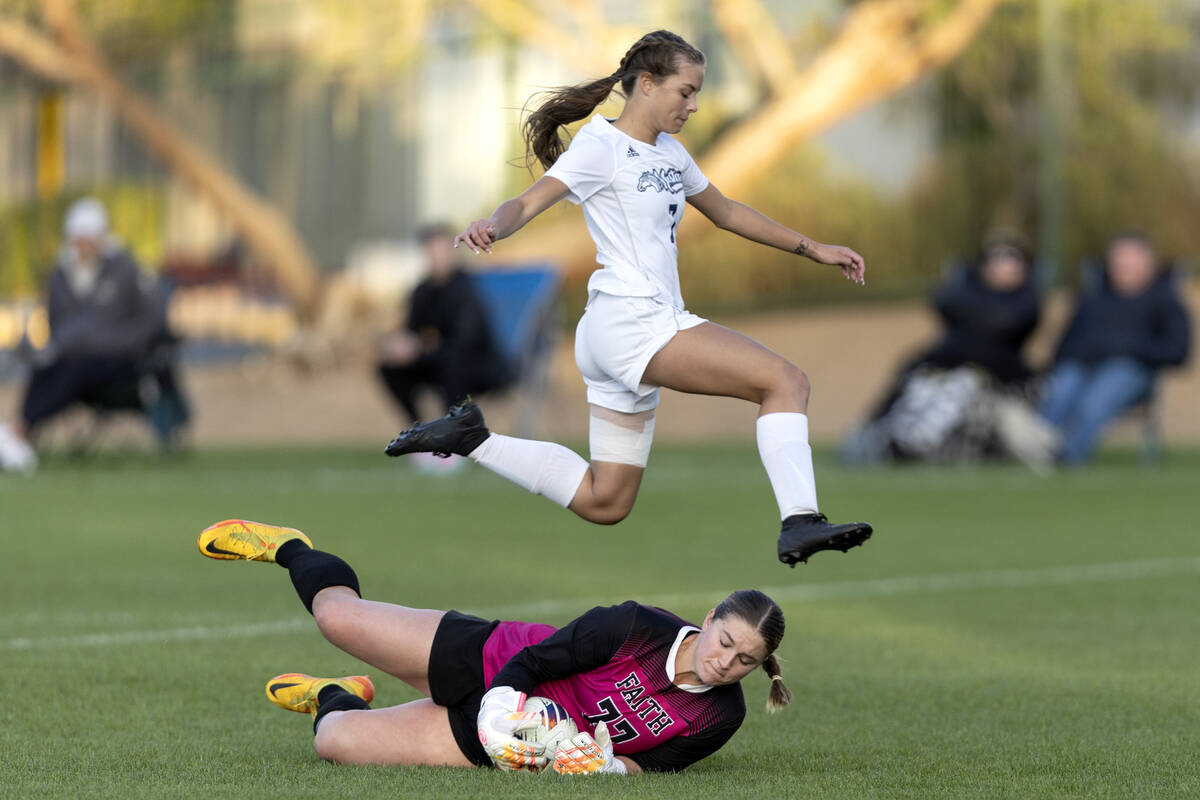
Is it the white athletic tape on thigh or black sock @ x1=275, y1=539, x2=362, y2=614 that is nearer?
black sock @ x1=275, y1=539, x2=362, y2=614

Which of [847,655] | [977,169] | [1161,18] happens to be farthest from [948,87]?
[847,655]

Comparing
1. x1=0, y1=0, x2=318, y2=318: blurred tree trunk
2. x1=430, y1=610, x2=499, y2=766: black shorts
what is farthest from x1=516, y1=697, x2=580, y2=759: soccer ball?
x1=0, y1=0, x2=318, y2=318: blurred tree trunk

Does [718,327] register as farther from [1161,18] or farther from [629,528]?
[1161,18]

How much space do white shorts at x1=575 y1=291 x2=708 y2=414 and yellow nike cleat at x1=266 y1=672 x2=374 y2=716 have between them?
3.98 ft

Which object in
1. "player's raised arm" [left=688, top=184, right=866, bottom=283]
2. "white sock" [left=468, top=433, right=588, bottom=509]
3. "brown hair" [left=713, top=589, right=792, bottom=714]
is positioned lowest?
"brown hair" [left=713, top=589, right=792, bottom=714]

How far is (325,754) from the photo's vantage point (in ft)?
16.2

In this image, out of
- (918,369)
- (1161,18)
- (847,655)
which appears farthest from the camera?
Result: (1161,18)

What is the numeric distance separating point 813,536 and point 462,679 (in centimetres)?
108

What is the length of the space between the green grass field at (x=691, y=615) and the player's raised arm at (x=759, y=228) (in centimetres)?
139

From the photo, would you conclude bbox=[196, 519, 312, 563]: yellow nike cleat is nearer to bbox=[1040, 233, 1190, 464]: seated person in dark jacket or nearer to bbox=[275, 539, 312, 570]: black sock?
bbox=[275, 539, 312, 570]: black sock

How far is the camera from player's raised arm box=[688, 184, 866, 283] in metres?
6.02

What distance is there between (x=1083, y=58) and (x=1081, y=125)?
0.76 metres

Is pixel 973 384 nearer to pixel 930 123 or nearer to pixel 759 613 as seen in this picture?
pixel 930 123

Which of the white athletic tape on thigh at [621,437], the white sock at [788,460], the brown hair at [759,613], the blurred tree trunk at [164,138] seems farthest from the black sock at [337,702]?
the blurred tree trunk at [164,138]
